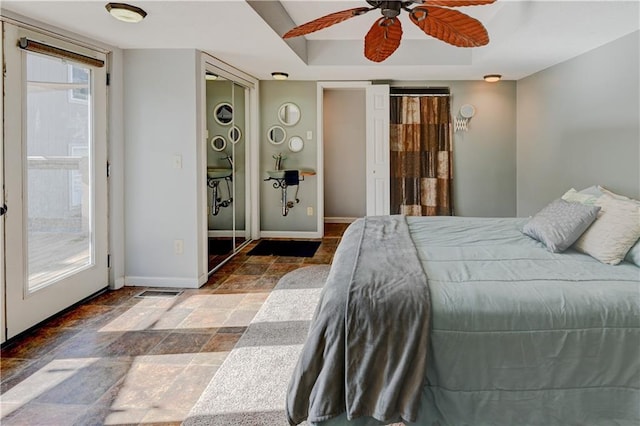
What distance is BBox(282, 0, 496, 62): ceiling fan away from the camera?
2.15m

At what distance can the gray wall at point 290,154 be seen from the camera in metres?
5.87

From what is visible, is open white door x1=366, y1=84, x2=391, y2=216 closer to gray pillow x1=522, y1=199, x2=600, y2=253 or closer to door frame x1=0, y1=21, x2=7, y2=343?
gray pillow x1=522, y1=199, x2=600, y2=253

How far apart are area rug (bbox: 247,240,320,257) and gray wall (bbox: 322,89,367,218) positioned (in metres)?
1.81

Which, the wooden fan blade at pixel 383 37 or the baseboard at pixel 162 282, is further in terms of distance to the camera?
the baseboard at pixel 162 282

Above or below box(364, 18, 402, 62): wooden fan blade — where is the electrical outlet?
below

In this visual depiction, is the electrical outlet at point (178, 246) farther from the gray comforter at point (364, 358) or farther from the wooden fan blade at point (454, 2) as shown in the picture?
the wooden fan blade at point (454, 2)

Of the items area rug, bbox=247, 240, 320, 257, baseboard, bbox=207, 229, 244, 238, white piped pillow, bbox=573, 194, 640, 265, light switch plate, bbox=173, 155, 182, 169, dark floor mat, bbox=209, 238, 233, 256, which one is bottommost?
area rug, bbox=247, 240, 320, 257

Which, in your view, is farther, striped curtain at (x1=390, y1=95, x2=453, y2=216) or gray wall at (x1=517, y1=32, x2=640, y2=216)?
striped curtain at (x1=390, y1=95, x2=453, y2=216)

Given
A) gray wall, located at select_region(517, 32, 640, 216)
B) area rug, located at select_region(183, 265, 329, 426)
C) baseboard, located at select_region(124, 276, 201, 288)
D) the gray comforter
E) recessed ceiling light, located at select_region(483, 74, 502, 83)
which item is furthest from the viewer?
recessed ceiling light, located at select_region(483, 74, 502, 83)

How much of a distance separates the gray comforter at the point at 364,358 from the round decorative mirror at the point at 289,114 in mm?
4556

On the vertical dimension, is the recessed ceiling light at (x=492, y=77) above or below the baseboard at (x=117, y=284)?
above

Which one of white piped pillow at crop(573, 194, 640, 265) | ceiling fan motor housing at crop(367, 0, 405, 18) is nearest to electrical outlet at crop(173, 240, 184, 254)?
ceiling fan motor housing at crop(367, 0, 405, 18)

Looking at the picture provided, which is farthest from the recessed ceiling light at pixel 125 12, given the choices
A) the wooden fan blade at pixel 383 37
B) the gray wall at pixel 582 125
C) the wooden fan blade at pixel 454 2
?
the gray wall at pixel 582 125

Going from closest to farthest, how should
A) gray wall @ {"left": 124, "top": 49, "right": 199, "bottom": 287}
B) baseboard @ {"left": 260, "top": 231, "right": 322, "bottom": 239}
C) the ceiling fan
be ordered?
1. the ceiling fan
2. gray wall @ {"left": 124, "top": 49, "right": 199, "bottom": 287}
3. baseboard @ {"left": 260, "top": 231, "right": 322, "bottom": 239}
